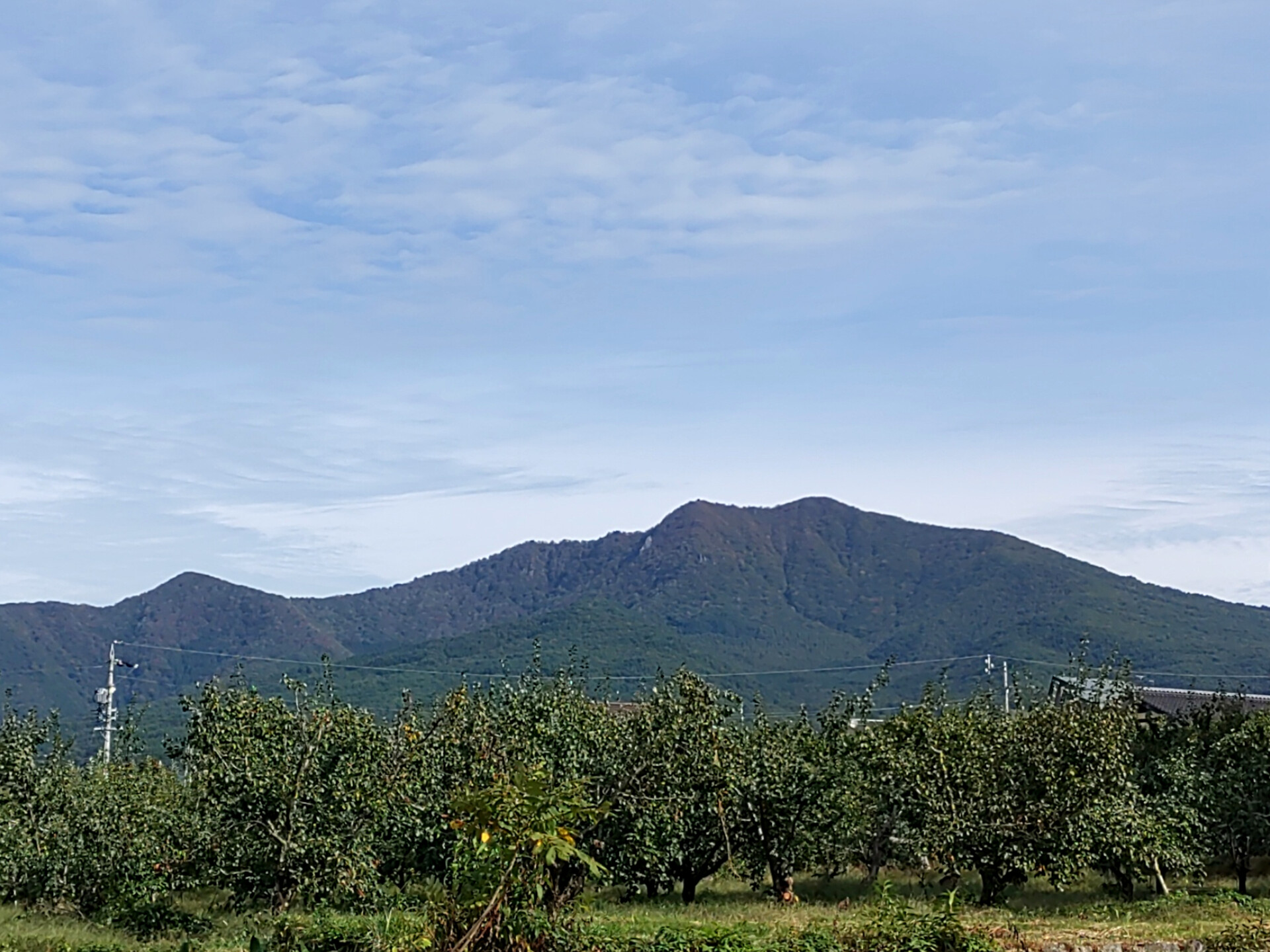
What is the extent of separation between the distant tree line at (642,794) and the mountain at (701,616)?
55.9 m

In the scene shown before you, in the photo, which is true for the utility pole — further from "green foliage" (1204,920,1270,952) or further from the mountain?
the mountain

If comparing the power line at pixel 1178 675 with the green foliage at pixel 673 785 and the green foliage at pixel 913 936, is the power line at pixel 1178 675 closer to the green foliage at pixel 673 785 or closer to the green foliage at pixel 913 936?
the green foliage at pixel 673 785

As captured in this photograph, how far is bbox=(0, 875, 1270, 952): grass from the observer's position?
12617 mm

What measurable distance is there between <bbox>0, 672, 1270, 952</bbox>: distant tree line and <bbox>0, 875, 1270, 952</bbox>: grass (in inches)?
23.0

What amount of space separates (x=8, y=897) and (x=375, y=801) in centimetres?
719

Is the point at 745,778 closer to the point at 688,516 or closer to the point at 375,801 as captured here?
the point at 375,801

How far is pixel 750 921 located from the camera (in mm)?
15648

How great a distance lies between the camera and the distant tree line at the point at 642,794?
16.4 metres

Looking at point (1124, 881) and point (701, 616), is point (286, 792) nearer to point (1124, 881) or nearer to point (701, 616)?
point (1124, 881)

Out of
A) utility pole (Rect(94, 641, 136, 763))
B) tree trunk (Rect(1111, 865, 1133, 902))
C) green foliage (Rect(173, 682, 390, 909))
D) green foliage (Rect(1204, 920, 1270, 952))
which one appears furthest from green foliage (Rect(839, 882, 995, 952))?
utility pole (Rect(94, 641, 136, 763))

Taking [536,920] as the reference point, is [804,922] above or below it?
below

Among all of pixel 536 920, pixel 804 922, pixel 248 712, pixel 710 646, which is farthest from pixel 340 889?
pixel 710 646

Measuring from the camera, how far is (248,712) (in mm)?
16453

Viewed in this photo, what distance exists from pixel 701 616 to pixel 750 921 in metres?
113
